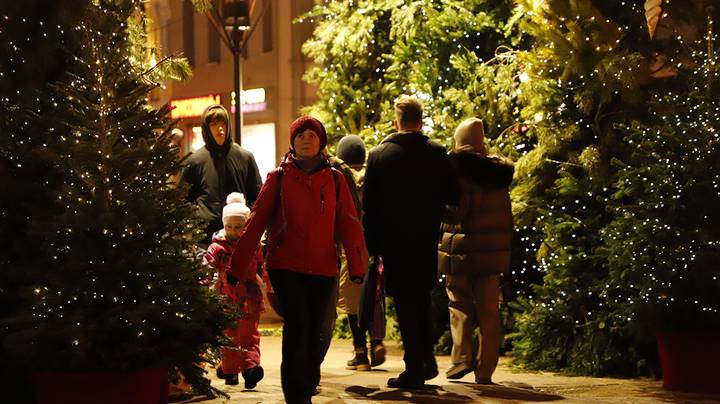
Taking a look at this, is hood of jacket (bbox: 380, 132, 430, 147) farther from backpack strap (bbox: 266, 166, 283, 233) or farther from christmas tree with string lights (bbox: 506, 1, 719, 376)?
christmas tree with string lights (bbox: 506, 1, 719, 376)

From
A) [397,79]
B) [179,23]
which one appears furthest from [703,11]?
[179,23]

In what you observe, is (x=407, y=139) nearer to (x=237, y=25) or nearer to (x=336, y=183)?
(x=336, y=183)

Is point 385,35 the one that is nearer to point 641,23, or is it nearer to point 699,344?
point 641,23

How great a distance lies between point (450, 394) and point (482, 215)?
1624 mm

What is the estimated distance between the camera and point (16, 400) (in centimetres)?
833

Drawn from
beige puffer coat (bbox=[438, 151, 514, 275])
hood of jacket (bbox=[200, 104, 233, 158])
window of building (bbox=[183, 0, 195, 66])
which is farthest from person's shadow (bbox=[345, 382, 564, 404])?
window of building (bbox=[183, 0, 195, 66])

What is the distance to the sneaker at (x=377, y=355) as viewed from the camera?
39.2 ft

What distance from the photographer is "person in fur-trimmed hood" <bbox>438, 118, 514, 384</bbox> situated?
10.6m

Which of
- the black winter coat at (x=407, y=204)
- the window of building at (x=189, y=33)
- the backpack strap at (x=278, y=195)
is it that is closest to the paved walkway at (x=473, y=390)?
the black winter coat at (x=407, y=204)

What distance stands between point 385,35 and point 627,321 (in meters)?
6.30

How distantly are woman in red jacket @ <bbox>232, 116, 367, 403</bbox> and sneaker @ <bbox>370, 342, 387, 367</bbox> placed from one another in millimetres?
2942

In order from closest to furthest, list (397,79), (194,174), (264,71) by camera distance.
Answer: (194,174), (397,79), (264,71)

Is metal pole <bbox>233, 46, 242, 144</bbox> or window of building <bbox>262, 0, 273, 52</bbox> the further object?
window of building <bbox>262, 0, 273, 52</bbox>

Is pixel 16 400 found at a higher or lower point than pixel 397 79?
lower
